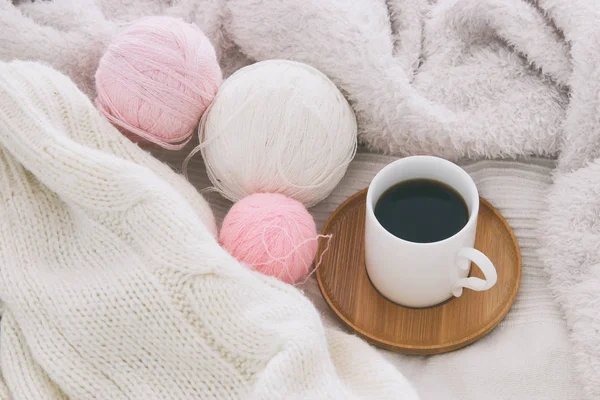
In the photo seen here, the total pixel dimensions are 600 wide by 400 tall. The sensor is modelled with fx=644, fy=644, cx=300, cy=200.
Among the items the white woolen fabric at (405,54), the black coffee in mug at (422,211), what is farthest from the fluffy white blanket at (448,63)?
the black coffee in mug at (422,211)

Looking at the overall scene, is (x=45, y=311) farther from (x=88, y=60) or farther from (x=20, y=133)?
(x=88, y=60)

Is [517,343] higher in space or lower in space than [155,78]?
lower

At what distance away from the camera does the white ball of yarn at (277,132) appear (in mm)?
603

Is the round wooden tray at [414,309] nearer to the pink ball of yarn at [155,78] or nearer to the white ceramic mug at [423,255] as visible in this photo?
the white ceramic mug at [423,255]

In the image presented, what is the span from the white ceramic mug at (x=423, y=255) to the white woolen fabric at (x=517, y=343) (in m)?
0.06

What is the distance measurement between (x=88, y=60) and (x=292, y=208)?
289 millimetres

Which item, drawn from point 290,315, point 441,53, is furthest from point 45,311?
point 441,53

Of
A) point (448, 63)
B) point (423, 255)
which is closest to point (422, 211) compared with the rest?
point (423, 255)

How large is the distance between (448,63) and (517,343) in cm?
31

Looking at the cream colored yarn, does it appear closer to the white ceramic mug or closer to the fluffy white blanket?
the white ceramic mug

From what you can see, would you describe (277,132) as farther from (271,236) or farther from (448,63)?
(448,63)

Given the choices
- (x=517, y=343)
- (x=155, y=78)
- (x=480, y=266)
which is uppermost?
(x=155, y=78)

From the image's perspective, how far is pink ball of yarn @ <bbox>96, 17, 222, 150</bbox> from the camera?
60 cm

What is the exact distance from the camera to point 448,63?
28.0 inches
